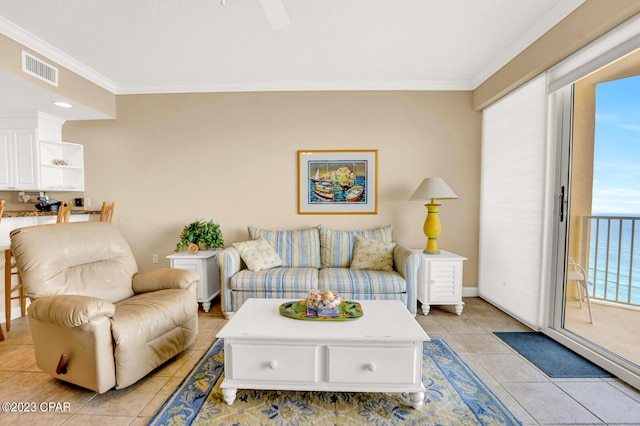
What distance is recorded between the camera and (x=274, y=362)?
1631 millimetres

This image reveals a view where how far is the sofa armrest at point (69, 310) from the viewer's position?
1601mm

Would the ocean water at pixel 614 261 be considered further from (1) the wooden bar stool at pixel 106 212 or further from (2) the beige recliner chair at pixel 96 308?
(1) the wooden bar stool at pixel 106 212

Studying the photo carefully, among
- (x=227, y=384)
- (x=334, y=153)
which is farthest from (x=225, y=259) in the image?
(x=334, y=153)

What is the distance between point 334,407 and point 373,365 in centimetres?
35

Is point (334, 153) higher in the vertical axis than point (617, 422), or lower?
higher

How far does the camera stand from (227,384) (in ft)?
5.41

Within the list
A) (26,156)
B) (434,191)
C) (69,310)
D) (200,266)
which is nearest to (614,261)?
(434,191)

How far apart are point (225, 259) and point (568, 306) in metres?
3.53

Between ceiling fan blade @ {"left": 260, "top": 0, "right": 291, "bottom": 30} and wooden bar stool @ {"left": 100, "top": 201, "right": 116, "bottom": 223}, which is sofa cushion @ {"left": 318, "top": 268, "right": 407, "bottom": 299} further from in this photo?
wooden bar stool @ {"left": 100, "top": 201, "right": 116, "bottom": 223}

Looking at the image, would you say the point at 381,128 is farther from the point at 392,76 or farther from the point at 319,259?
the point at 319,259

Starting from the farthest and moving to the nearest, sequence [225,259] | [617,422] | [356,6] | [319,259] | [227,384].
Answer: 1. [319,259]
2. [225,259]
3. [356,6]
4. [227,384]
5. [617,422]

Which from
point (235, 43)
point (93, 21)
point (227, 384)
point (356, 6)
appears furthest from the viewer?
point (235, 43)

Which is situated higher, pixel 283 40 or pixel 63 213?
pixel 283 40

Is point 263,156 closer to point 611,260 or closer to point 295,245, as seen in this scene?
point 295,245
